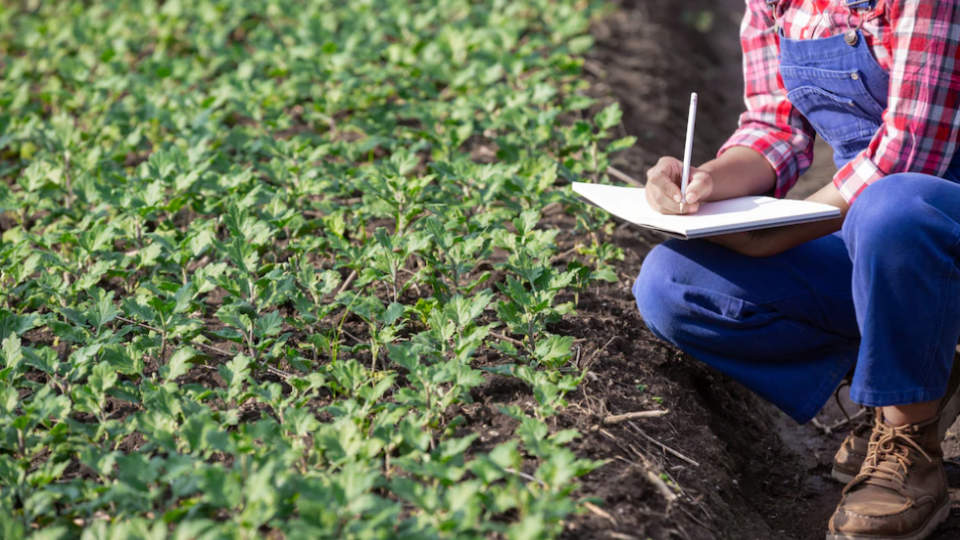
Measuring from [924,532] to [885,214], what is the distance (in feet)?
2.34

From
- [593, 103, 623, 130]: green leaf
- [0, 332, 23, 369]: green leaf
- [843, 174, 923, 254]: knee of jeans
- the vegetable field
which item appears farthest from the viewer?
[593, 103, 623, 130]: green leaf

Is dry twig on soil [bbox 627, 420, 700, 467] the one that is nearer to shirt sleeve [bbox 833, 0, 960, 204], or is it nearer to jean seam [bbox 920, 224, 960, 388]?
jean seam [bbox 920, 224, 960, 388]

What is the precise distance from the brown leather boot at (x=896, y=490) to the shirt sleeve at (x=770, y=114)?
714 mm

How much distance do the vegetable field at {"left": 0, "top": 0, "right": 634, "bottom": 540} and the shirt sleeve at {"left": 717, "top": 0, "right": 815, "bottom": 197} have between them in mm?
527

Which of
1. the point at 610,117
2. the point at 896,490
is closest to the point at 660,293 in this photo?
the point at 896,490

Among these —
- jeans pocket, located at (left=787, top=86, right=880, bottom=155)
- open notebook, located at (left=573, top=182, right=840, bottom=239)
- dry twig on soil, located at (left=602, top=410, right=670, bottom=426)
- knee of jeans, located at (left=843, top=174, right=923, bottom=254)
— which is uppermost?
jeans pocket, located at (left=787, top=86, right=880, bottom=155)

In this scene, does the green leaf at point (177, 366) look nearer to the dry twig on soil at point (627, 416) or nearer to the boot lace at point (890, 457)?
the dry twig on soil at point (627, 416)

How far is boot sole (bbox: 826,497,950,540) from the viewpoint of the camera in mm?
1953

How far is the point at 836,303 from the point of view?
2211 mm

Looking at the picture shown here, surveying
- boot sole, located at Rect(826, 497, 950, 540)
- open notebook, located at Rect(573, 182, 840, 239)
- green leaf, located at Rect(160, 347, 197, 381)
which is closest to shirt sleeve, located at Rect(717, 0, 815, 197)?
open notebook, located at Rect(573, 182, 840, 239)

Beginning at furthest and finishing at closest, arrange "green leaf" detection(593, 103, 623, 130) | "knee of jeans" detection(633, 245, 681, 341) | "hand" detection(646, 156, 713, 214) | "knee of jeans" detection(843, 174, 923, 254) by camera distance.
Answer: "green leaf" detection(593, 103, 623, 130)
"knee of jeans" detection(633, 245, 681, 341)
"hand" detection(646, 156, 713, 214)
"knee of jeans" detection(843, 174, 923, 254)

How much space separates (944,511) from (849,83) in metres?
1.00

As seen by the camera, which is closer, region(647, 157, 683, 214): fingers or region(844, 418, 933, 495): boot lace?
region(844, 418, 933, 495): boot lace

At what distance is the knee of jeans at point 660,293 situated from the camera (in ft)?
7.62
